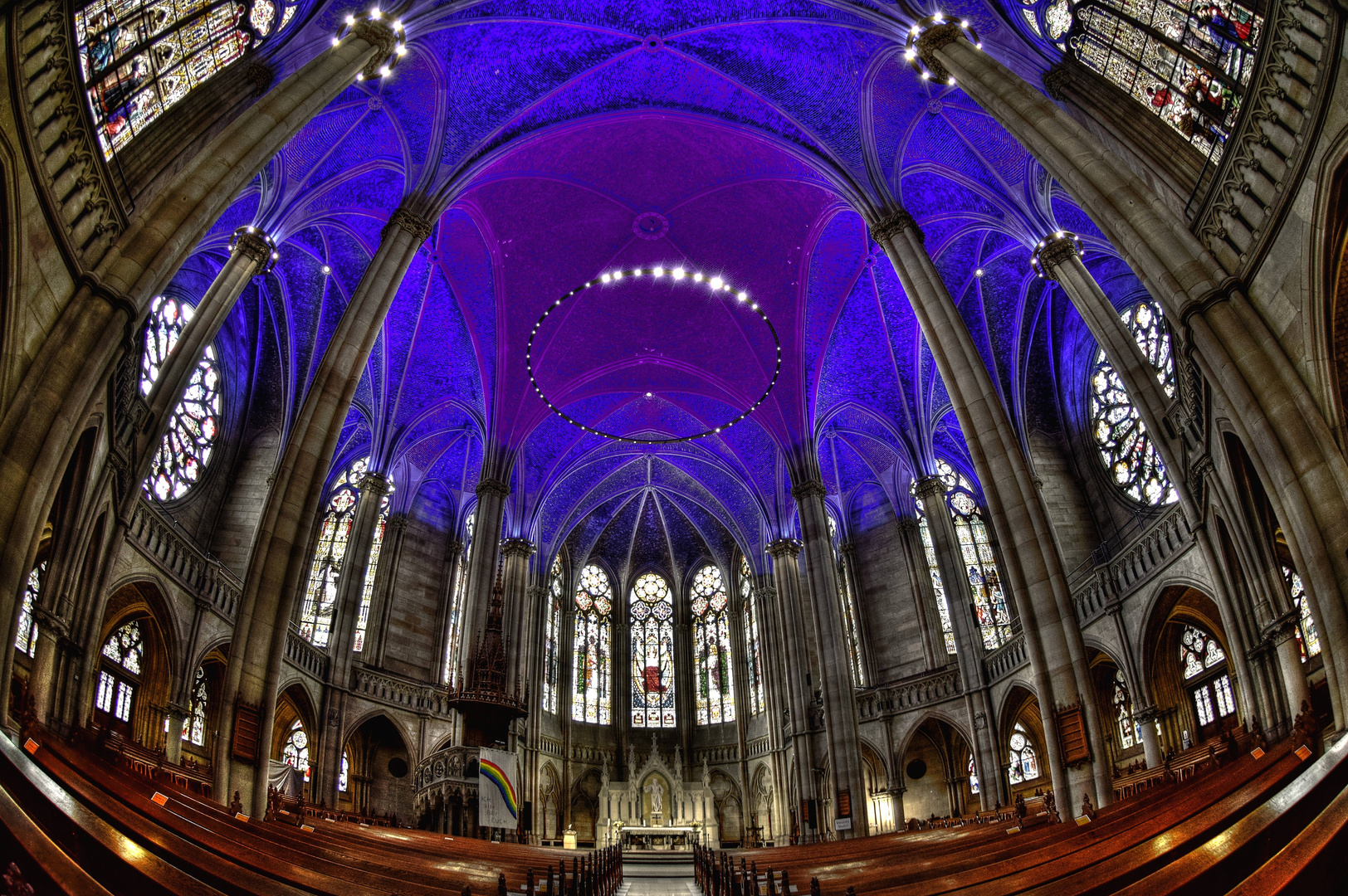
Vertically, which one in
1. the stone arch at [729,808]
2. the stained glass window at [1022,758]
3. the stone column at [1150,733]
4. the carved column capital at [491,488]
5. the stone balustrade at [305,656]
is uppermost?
the carved column capital at [491,488]

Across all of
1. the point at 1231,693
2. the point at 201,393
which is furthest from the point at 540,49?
the point at 1231,693

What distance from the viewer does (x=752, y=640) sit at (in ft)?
107

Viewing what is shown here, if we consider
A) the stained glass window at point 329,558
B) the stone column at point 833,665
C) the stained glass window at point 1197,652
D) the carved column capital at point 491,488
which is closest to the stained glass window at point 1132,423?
the stained glass window at point 1197,652

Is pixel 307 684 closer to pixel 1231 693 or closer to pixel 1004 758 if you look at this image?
pixel 1004 758

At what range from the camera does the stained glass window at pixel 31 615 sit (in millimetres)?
11656

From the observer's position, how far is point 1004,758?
70.4 ft

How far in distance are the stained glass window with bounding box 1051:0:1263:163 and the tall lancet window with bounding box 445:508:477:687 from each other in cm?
2067

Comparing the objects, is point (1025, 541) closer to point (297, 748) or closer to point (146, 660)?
point (146, 660)

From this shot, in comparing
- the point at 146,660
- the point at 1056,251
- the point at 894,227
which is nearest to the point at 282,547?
the point at 146,660

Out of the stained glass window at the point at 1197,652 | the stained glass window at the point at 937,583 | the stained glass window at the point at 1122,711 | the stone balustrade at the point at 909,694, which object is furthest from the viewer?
the stained glass window at the point at 937,583

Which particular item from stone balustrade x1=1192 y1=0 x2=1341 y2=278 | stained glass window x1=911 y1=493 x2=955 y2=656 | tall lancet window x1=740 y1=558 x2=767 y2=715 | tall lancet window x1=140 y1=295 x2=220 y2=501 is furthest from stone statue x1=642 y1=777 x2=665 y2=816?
stone balustrade x1=1192 y1=0 x2=1341 y2=278

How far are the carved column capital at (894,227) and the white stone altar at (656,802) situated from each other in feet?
70.1

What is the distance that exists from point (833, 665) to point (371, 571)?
15441 millimetres

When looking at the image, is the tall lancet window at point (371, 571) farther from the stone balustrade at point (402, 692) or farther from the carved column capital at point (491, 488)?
the carved column capital at point (491, 488)
